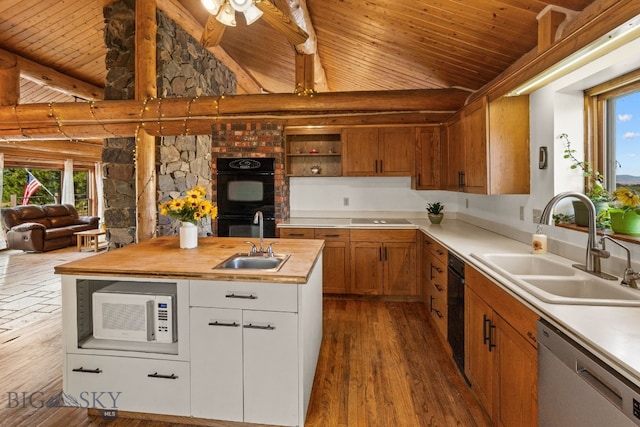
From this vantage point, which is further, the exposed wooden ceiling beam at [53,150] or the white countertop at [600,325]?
the exposed wooden ceiling beam at [53,150]

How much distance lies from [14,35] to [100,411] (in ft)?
16.1

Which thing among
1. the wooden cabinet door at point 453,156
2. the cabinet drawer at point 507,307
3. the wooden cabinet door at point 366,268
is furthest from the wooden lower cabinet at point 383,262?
the cabinet drawer at point 507,307

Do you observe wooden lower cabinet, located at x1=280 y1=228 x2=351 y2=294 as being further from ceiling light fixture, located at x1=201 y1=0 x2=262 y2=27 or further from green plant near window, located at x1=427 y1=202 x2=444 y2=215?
ceiling light fixture, located at x1=201 y1=0 x2=262 y2=27

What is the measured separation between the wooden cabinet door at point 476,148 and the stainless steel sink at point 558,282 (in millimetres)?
628

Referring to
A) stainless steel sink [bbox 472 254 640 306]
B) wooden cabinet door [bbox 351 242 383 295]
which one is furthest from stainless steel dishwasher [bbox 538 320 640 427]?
wooden cabinet door [bbox 351 242 383 295]

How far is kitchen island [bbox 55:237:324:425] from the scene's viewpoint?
1794 mm

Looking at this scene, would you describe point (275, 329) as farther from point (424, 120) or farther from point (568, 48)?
point (424, 120)

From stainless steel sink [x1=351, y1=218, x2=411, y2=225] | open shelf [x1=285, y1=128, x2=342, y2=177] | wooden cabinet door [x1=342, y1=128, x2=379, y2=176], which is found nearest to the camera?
stainless steel sink [x1=351, y1=218, x2=411, y2=225]

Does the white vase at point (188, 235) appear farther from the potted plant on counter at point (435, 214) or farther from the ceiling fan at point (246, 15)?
the potted plant on counter at point (435, 214)

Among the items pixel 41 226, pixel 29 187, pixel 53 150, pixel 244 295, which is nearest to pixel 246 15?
pixel 244 295

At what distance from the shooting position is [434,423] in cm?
192

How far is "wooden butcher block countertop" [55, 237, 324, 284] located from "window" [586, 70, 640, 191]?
2005 millimetres

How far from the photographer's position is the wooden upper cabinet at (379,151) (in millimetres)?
4152

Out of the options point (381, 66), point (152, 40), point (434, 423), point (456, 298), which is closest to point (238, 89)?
point (152, 40)
